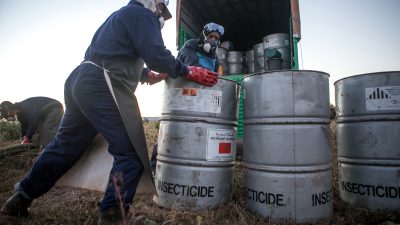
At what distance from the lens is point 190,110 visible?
252 centimetres

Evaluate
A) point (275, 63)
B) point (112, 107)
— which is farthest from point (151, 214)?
point (275, 63)

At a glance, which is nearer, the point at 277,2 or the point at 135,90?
the point at 135,90

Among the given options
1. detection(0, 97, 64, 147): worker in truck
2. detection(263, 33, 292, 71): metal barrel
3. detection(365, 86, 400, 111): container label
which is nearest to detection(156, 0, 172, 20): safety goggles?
detection(365, 86, 400, 111): container label

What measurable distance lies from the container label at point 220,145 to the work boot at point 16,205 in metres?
1.53

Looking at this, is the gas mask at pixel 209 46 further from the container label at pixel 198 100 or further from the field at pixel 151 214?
the field at pixel 151 214

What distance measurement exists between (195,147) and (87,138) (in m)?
0.95

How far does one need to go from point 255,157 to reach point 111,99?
1.33 metres

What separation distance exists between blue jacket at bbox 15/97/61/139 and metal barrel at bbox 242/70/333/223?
4802mm

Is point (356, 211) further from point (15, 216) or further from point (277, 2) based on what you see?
point (277, 2)

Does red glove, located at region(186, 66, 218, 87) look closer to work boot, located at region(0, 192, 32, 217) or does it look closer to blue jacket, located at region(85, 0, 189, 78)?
blue jacket, located at region(85, 0, 189, 78)

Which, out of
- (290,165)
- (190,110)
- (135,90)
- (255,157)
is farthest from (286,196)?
(135,90)

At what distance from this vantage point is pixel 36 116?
17.9 feet

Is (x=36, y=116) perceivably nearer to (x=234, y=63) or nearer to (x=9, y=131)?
(x=9, y=131)

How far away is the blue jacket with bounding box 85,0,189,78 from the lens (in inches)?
80.7
